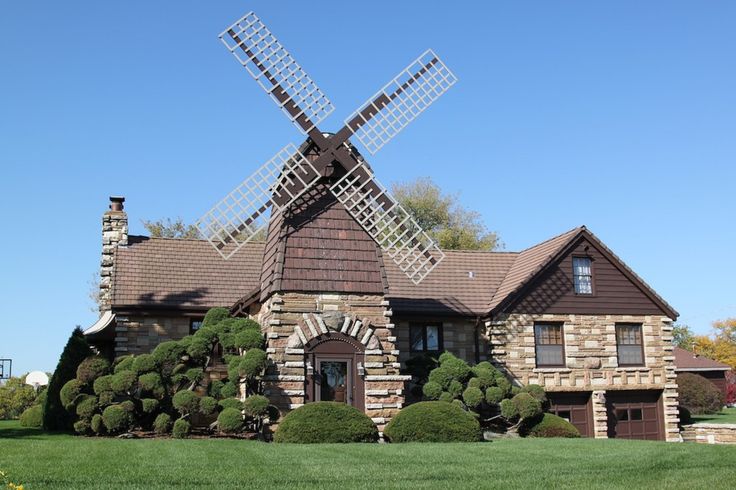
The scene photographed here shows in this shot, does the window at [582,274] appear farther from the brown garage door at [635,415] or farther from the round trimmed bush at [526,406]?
the round trimmed bush at [526,406]

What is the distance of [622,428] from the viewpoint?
28.1 meters

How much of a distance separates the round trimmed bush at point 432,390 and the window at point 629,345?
8040 mm

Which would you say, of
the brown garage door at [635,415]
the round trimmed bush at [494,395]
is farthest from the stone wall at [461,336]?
the brown garage door at [635,415]

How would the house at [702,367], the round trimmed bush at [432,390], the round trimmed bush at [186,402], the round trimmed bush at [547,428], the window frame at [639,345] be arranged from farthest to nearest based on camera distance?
1. the house at [702,367]
2. the window frame at [639,345]
3. the round trimmed bush at [432,390]
4. the round trimmed bush at [547,428]
5. the round trimmed bush at [186,402]

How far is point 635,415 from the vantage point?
2834 cm

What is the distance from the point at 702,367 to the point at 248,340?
3819 centimetres

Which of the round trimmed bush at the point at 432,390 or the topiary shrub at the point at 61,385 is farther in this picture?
the round trimmed bush at the point at 432,390

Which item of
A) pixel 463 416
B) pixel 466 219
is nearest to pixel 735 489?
pixel 463 416

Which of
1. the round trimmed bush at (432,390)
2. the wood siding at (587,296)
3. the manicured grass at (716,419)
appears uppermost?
the wood siding at (587,296)

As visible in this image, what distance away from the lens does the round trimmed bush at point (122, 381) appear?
20.9 m

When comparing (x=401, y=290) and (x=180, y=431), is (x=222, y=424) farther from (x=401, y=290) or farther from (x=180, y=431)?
(x=401, y=290)

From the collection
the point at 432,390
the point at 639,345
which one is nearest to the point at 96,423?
the point at 432,390

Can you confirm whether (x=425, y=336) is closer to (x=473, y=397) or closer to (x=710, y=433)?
(x=473, y=397)

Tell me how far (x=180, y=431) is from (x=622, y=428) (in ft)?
50.7
